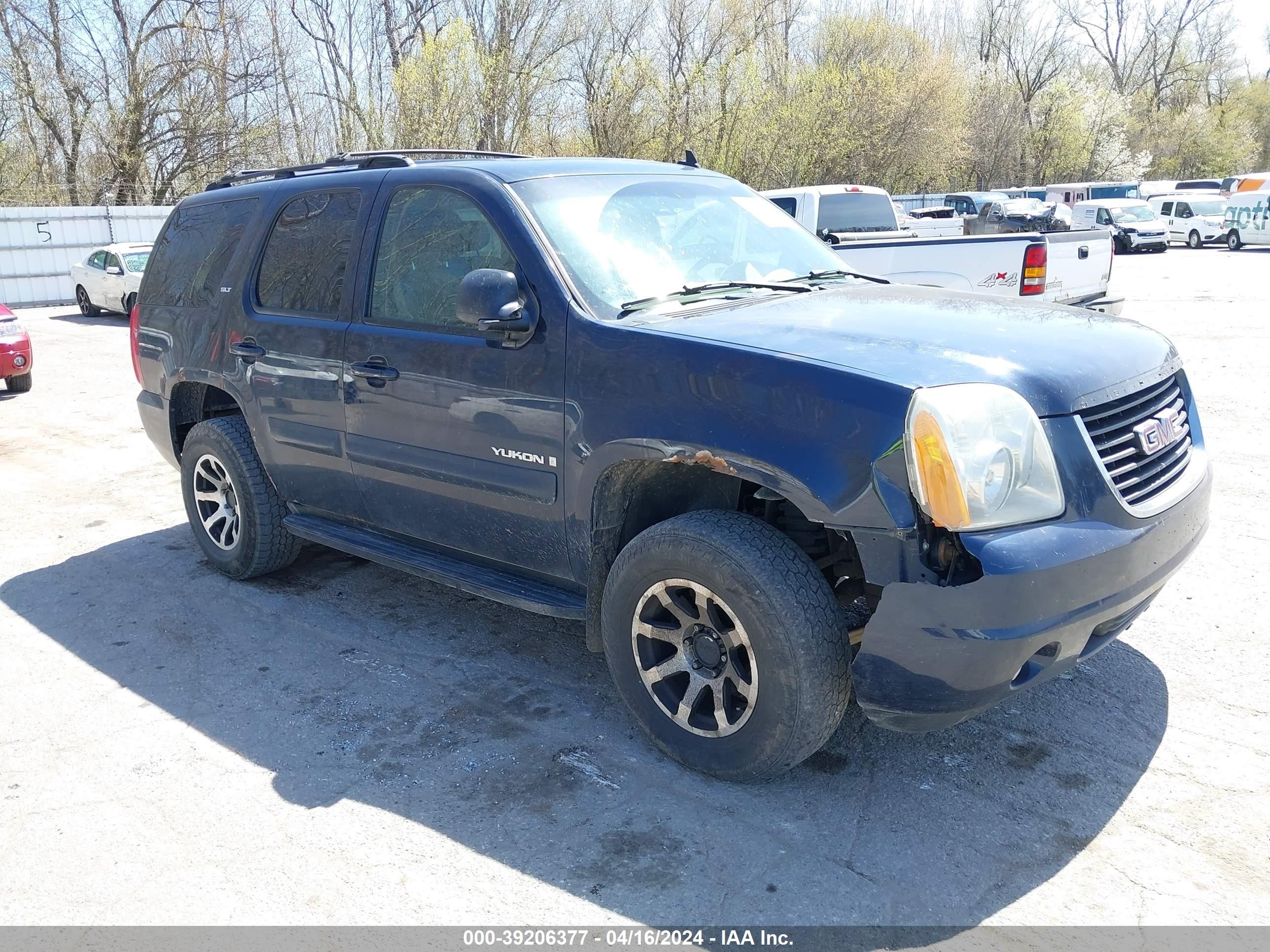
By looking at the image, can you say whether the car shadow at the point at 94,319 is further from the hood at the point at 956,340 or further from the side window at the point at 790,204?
the hood at the point at 956,340

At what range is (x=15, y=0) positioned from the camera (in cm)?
2861

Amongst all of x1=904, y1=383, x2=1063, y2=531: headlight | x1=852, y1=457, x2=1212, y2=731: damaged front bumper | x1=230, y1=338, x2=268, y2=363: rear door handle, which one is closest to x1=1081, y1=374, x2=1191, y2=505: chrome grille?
x1=852, y1=457, x2=1212, y2=731: damaged front bumper

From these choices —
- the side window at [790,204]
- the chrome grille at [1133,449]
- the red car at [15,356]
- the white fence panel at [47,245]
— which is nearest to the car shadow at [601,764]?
the chrome grille at [1133,449]

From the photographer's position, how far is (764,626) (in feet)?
10.0

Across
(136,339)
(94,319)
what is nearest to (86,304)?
(94,319)

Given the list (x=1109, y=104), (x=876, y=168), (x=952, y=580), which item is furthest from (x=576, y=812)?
(x=1109, y=104)

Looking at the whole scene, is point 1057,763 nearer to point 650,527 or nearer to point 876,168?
point 650,527

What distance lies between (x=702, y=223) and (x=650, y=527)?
56.6 inches

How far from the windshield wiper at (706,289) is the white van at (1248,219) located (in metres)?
34.7

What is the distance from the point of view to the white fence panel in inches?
930

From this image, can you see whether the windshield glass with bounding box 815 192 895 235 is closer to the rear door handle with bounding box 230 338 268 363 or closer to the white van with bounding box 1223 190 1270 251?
the rear door handle with bounding box 230 338 268 363

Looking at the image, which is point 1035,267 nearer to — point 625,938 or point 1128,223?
point 625,938

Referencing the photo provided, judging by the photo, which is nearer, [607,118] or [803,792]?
[803,792]

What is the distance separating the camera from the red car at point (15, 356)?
1103 centimetres
